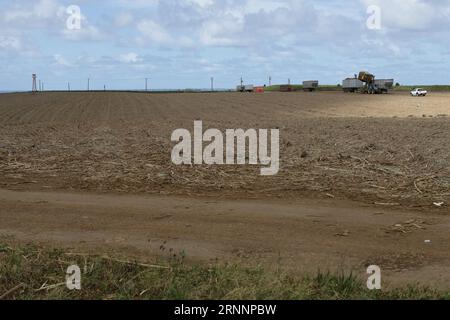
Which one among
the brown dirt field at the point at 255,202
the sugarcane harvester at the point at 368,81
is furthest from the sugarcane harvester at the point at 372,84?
the brown dirt field at the point at 255,202

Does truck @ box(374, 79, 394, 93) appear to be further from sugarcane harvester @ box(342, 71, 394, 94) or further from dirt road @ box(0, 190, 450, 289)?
dirt road @ box(0, 190, 450, 289)

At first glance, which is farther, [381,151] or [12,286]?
[381,151]

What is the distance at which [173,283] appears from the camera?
5551mm

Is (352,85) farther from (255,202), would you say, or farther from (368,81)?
(255,202)

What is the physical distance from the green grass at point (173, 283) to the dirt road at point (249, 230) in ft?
2.04

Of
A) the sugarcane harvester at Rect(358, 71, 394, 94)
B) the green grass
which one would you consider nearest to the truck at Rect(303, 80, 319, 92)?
the sugarcane harvester at Rect(358, 71, 394, 94)

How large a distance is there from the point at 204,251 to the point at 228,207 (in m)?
2.38

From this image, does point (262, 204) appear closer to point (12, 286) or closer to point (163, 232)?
point (163, 232)

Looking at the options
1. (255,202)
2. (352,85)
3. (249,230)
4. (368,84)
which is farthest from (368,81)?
(249,230)

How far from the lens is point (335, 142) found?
16.1m

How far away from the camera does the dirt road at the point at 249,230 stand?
22.4 feet

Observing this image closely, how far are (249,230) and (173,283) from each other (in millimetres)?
2619

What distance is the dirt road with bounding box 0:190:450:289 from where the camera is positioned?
6824mm
